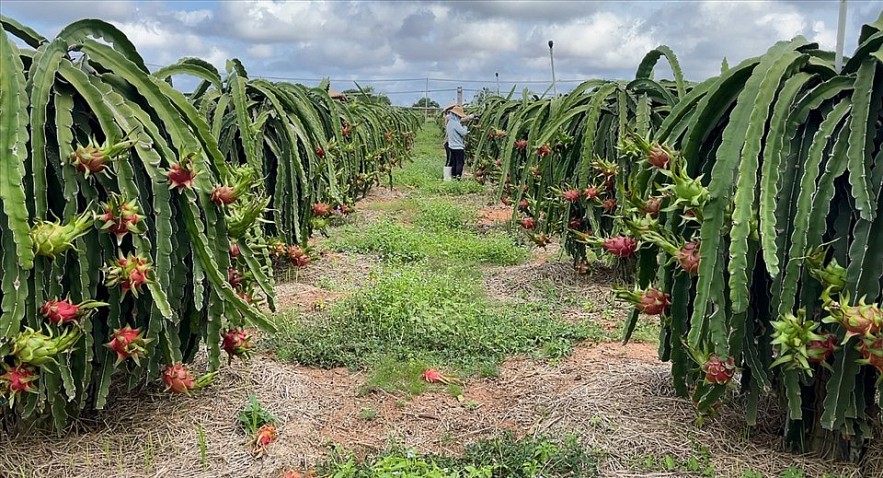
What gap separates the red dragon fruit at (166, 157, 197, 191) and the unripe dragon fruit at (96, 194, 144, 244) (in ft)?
0.56

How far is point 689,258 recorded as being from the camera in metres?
2.50

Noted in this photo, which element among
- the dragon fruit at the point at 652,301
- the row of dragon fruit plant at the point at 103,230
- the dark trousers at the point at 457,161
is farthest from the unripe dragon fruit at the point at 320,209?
the dark trousers at the point at 457,161

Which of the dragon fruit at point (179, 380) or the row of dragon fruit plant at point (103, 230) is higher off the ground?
the row of dragon fruit plant at point (103, 230)

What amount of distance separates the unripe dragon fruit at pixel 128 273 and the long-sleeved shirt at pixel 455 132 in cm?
1087

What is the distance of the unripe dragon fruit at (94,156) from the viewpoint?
100 inches

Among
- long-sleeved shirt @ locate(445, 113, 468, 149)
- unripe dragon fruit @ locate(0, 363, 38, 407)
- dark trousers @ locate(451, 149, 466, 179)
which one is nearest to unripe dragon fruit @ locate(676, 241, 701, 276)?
unripe dragon fruit @ locate(0, 363, 38, 407)

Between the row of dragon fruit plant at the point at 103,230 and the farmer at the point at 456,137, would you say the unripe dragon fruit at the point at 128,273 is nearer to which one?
the row of dragon fruit plant at the point at 103,230

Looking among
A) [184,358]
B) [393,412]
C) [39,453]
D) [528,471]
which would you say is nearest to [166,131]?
[184,358]

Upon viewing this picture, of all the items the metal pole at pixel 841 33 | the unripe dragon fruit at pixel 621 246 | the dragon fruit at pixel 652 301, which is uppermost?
the metal pole at pixel 841 33

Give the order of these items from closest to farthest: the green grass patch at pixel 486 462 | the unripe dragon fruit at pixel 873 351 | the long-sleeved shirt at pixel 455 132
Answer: the unripe dragon fruit at pixel 873 351 → the green grass patch at pixel 486 462 → the long-sleeved shirt at pixel 455 132

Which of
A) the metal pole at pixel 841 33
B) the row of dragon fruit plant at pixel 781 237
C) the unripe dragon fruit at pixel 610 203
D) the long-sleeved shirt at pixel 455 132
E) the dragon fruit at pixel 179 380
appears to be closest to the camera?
the row of dragon fruit plant at pixel 781 237

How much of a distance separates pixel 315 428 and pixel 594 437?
119cm

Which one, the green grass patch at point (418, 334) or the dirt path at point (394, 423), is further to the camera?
the green grass patch at point (418, 334)

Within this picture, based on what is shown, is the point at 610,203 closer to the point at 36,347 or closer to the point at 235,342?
the point at 235,342
